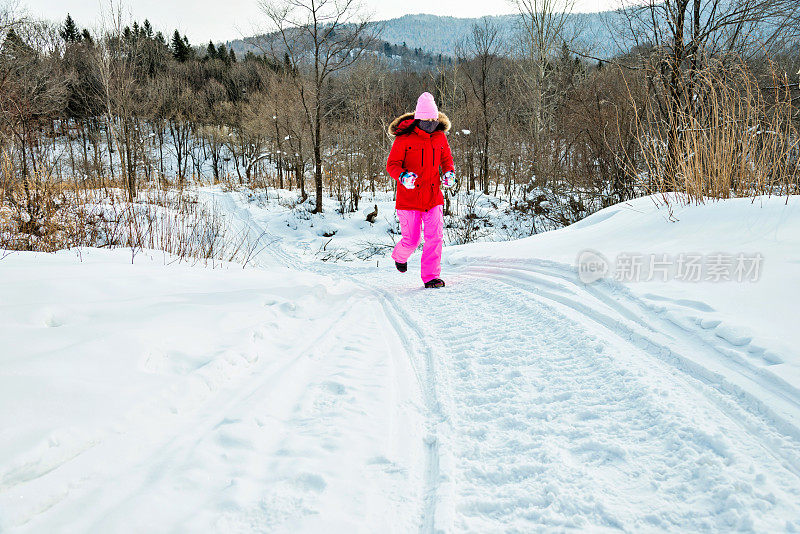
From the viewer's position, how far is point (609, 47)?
38.8 ft

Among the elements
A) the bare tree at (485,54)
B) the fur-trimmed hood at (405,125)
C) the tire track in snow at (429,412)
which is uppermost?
the bare tree at (485,54)

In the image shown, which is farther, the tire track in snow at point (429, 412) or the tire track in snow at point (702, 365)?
the tire track in snow at point (702, 365)

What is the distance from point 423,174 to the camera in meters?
4.79

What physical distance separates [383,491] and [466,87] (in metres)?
28.8

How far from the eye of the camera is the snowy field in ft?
4.56

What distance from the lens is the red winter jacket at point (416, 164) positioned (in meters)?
4.79

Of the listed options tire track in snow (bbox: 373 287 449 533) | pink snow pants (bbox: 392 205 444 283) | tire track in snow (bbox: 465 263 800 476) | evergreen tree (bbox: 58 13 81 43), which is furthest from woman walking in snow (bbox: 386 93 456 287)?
evergreen tree (bbox: 58 13 81 43)

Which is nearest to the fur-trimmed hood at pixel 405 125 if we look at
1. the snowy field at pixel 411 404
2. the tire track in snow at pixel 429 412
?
the tire track in snow at pixel 429 412

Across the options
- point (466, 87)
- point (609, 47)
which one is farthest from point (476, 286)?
point (466, 87)

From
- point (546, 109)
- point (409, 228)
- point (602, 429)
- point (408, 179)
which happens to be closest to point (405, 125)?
point (408, 179)

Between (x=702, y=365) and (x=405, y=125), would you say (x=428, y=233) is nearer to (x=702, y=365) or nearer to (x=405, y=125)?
(x=405, y=125)

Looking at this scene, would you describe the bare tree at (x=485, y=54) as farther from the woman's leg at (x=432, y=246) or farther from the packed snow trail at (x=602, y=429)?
the packed snow trail at (x=602, y=429)

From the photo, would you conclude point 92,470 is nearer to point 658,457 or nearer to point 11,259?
point 658,457

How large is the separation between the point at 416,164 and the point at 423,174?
5.7 inches
